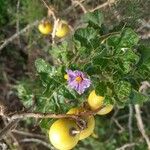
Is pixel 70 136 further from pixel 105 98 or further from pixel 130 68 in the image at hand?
pixel 130 68

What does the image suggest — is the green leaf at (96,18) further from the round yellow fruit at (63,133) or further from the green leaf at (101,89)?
the round yellow fruit at (63,133)

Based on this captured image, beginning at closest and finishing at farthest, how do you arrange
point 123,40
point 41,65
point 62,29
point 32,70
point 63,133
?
point 63,133
point 123,40
point 41,65
point 62,29
point 32,70

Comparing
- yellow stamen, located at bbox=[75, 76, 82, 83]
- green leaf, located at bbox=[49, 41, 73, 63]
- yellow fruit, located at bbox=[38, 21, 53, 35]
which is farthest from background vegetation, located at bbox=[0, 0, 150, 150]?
yellow stamen, located at bbox=[75, 76, 82, 83]

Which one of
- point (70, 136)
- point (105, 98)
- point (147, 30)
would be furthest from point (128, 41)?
point (147, 30)

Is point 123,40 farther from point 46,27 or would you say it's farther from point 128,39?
point 46,27

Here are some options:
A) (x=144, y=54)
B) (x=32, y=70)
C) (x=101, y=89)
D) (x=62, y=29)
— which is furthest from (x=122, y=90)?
(x=32, y=70)

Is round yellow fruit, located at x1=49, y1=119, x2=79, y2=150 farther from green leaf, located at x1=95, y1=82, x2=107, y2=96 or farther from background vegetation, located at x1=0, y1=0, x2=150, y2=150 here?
background vegetation, located at x1=0, y1=0, x2=150, y2=150
